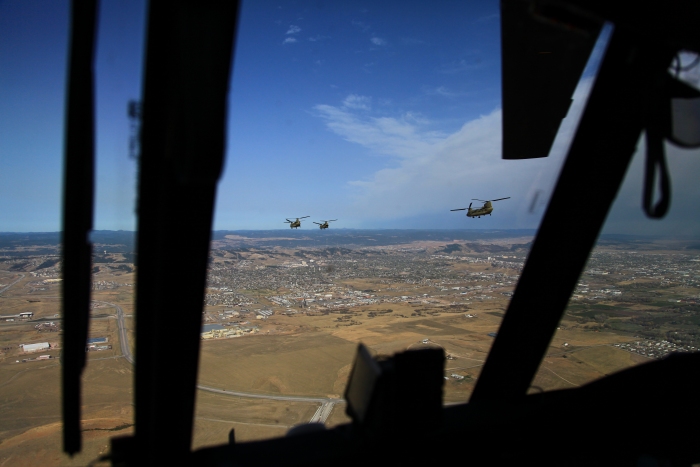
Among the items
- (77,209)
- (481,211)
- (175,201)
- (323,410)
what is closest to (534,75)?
(175,201)

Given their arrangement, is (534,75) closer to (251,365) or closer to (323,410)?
(323,410)

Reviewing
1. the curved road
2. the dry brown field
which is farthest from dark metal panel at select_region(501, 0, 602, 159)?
the curved road

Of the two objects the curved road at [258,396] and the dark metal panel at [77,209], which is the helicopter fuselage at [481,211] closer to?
the curved road at [258,396]

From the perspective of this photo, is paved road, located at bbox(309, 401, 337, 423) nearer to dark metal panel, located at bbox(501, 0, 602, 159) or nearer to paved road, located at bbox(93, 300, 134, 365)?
paved road, located at bbox(93, 300, 134, 365)

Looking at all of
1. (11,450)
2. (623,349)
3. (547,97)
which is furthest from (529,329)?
(11,450)

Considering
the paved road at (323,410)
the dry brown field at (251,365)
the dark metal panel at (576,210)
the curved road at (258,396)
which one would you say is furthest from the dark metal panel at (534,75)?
the paved road at (323,410)

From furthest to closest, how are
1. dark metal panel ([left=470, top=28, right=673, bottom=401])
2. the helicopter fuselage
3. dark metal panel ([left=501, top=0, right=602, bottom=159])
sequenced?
the helicopter fuselage < dark metal panel ([left=501, top=0, right=602, bottom=159]) < dark metal panel ([left=470, top=28, right=673, bottom=401])
